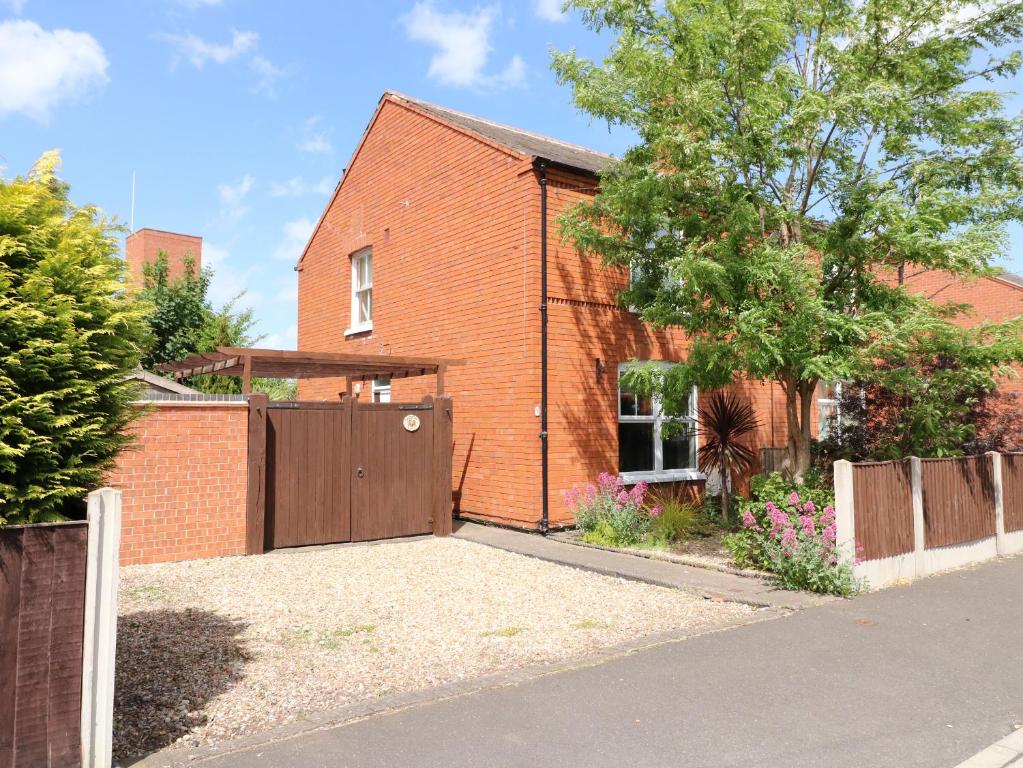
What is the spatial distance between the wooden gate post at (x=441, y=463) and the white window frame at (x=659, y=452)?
2.75 meters

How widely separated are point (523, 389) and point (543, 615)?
5002 millimetres

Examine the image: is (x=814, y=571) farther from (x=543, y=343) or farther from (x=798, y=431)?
(x=543, y=343)

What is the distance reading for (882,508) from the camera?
8188mm

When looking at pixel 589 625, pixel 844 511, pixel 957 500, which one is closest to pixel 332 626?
pixel 589 625

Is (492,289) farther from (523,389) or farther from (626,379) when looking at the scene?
(626,379)

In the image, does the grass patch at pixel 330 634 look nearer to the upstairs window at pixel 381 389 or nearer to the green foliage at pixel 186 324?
the upstairs window at pixel 381 389

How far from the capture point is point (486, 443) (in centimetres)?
1220

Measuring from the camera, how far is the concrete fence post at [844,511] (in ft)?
25.0

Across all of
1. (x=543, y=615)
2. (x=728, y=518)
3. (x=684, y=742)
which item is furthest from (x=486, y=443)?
(x=684, y=742)

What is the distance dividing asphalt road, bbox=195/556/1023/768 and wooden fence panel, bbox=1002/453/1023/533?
16.4 ft

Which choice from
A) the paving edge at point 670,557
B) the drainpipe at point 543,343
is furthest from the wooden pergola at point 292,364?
the paving edge at point 670,557

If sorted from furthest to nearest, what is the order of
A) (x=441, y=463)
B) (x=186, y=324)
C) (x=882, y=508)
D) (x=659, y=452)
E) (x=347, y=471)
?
(x=186, y=324), (x=659, y=452), (x=441, y=463), (x=347, y=471), (x=882, y=508)

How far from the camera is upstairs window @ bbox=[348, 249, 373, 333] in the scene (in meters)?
15.8

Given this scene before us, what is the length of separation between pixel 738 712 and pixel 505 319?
26.3 ft
